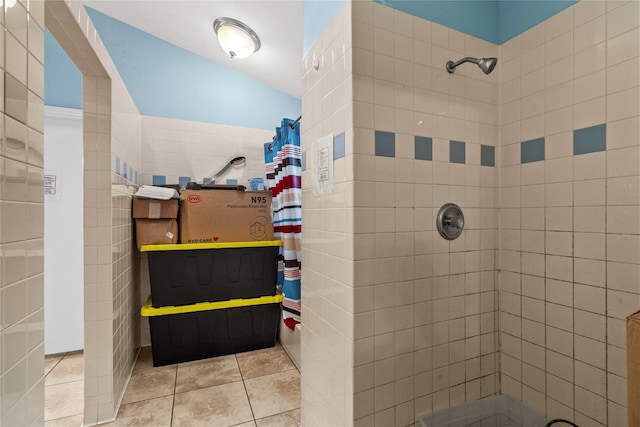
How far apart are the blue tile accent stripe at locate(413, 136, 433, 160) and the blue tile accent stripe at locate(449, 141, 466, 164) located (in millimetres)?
107

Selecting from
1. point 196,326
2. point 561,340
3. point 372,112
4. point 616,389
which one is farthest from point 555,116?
point 196,326

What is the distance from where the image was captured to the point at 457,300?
1.27m

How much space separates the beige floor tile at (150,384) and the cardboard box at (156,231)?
86 centimetres

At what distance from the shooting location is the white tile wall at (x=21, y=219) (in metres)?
0.62

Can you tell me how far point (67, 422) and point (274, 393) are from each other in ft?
3.58

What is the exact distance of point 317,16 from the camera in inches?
53.7

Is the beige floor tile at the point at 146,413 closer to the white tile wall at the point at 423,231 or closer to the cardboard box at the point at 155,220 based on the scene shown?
the cardboard box at the point at 155,220

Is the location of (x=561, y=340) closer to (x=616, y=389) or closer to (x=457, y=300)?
(x=616, y=389)

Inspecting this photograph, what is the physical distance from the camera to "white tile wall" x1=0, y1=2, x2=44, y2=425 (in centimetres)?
62

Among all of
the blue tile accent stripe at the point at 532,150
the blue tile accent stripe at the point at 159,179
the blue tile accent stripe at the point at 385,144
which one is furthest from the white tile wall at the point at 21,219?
the blue tile accent stripe at the point at 159,179

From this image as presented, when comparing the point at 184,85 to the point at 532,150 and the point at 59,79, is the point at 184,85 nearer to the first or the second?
the point at 59,79

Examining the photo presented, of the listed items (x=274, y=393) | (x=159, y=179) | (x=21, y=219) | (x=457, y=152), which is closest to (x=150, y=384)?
(x=274, y=393)

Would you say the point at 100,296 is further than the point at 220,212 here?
No

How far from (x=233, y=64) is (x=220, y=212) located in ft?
4.65
